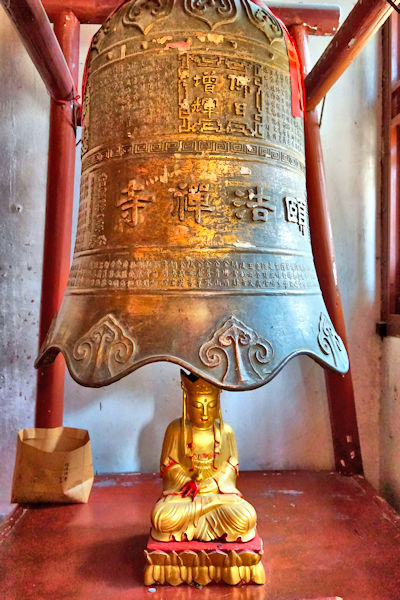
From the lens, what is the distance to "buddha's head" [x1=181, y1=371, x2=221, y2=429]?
5.52 ft

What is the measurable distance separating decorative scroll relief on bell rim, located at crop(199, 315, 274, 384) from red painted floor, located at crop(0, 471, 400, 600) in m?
0.83

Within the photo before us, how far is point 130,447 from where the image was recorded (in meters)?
2.51

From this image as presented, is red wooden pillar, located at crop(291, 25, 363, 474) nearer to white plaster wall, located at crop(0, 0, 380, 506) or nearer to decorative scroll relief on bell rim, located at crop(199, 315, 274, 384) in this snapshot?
white plaster wall, located at crop(0, 0, 380, 506)

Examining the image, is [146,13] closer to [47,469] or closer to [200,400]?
[200,400]

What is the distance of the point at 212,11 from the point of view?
4.45 feet

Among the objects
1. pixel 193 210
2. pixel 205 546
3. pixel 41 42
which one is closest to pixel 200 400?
pixel 205 546

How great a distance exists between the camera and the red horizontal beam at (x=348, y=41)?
143 cm

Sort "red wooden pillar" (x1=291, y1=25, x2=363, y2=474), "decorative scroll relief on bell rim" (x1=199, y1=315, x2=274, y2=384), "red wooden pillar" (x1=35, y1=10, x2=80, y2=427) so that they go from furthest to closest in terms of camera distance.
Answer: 1. "red wooden pillar" (x1=291, y1=25, x2=363, y2=474)
2. "red wooden pillar" (x1=35, y1=10, x2=80, y2=427)
3. "decorative scroll relief on bell rim" (x1=199, y1=315, x2=274, y2=384)

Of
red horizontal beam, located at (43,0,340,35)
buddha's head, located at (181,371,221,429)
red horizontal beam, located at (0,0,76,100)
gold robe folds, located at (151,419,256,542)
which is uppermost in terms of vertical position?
red horizontal beam, located at (43,0,340,35)

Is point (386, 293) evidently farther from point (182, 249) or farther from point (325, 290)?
point (182, 249)

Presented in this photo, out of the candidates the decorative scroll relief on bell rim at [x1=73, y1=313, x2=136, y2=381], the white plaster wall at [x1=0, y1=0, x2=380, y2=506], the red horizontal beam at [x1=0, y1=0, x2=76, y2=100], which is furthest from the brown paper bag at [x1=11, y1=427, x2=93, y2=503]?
the red horizontal beam at [x1=0, y1=0, x2=76, y2=100]

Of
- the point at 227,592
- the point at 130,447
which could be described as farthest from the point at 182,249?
the point at 130,447

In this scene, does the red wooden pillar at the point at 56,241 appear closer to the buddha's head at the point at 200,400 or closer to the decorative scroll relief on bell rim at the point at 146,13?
the buddha's head at the point at 200,400

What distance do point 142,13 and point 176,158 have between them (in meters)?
0.47
